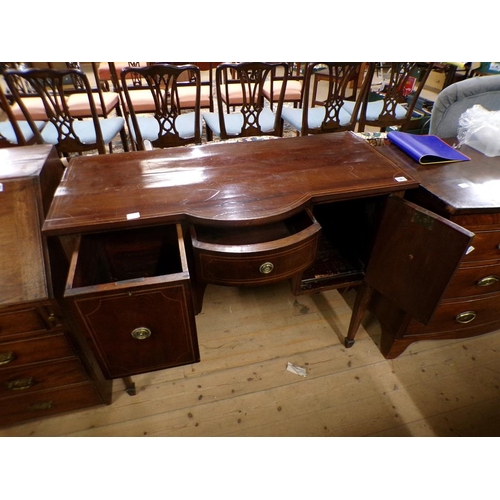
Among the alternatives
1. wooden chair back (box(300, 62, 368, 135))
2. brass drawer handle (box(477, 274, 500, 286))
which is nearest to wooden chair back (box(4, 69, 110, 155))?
wooden chair back (box(300, 62, 368, 135))

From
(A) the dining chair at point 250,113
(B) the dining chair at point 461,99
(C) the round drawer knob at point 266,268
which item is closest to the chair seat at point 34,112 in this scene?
(A) the dining chair at point 250,113

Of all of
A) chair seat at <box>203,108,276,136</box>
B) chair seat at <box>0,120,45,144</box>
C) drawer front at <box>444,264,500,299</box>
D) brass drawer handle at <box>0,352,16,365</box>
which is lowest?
brass drawer handle at <box>0,352,16,365</box>

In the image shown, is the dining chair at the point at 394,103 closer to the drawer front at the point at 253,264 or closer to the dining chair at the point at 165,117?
the dining chair at the point at 165,117

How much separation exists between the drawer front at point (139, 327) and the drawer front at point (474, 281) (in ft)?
2.90

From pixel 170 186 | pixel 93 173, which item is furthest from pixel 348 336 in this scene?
pixel 93 173

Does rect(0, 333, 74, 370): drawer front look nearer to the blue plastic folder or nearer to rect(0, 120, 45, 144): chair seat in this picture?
the blue plastic folder

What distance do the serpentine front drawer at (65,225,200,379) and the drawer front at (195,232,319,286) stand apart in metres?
0.08

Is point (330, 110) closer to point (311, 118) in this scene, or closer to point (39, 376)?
point (311, 118)

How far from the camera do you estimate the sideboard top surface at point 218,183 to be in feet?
2.75

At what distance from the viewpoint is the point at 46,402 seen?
1058mm

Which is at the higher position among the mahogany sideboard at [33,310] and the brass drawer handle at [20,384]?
the mahogany sideboard at [33,310]

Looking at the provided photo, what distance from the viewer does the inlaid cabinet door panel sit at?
0.82 meters

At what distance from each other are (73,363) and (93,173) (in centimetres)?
61

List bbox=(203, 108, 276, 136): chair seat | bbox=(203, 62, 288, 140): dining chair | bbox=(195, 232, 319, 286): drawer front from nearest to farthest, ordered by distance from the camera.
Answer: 1. bbox=(195, 232, 319, 286): drawer front
2. bbox=(203, 62, 288, 140): dining chair
3. bbox=(203, 108, 276, 136): chair seat
